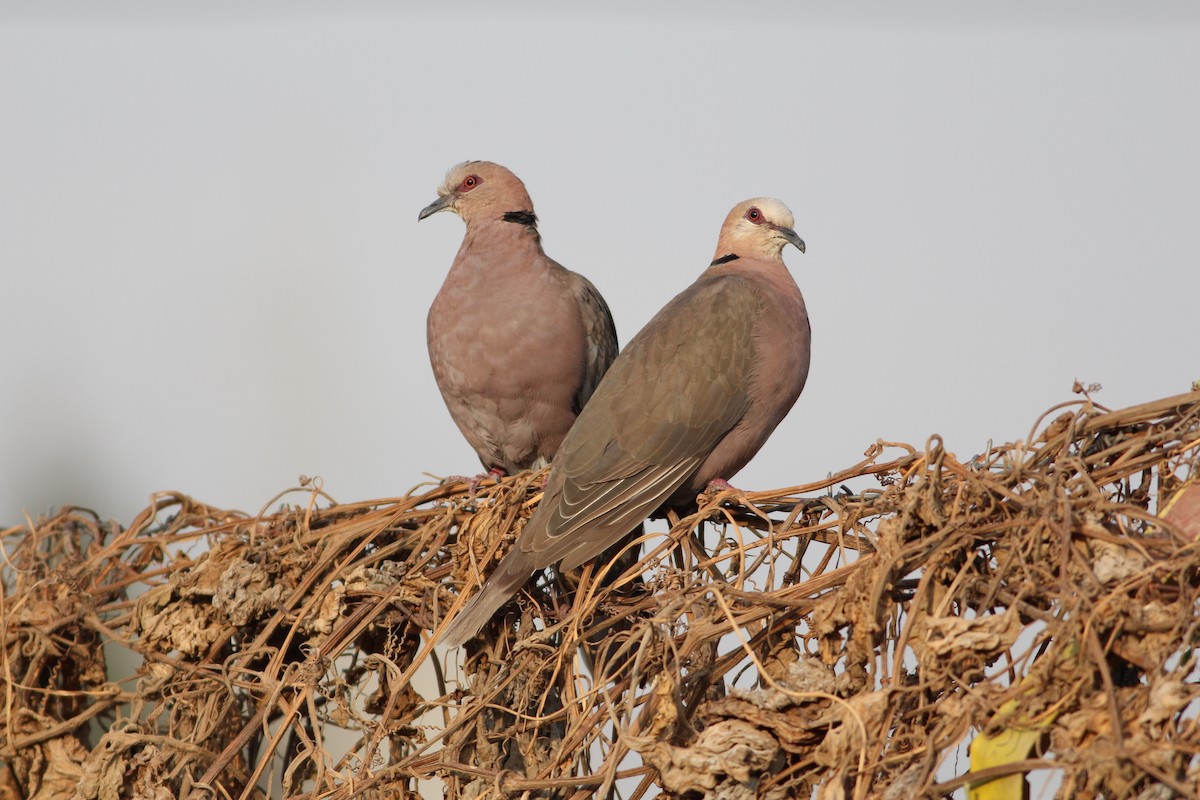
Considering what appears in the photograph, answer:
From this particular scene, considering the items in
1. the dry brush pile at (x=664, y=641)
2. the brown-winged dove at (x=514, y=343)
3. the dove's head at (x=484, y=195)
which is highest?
the dove's head at (x=484, y=195)

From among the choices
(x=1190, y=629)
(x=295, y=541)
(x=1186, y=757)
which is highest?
(x=295, y=541)

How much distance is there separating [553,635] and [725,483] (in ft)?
3.64

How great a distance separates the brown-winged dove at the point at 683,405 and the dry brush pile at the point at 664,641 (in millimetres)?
186

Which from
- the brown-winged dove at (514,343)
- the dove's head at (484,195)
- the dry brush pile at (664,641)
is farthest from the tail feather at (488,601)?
the dove's head at (484,195)

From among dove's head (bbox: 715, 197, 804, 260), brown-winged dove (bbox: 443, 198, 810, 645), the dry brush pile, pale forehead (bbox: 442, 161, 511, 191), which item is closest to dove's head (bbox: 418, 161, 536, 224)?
pale forehead (bbox: 442, 161, 511, 191)

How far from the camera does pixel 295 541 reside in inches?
127

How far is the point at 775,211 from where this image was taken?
4406 millimetres

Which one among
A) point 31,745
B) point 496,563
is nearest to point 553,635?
point 496,563

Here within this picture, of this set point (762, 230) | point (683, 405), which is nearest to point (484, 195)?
point (762, 230)

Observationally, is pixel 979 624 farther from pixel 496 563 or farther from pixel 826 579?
pixel 496 563

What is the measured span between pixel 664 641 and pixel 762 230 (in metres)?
2.47

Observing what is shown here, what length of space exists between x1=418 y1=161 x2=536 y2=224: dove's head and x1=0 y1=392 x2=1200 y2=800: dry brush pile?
1797mm

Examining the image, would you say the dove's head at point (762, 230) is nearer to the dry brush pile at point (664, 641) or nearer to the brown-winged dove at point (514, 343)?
the brown-winged dove at point (514, 343)

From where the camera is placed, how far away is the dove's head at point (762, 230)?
4.41m
